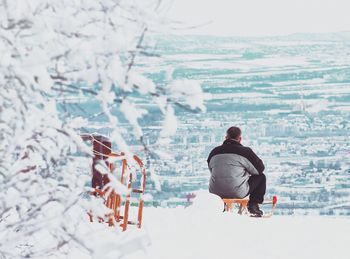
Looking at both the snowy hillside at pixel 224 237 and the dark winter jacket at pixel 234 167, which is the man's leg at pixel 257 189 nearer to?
the dark winter jacket at pixel 234 167

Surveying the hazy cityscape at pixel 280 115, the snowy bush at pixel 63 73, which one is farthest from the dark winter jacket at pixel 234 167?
the hazy cityscape at pixel 280 115

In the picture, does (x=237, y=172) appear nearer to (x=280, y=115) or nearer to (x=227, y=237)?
(x=227, y=237)

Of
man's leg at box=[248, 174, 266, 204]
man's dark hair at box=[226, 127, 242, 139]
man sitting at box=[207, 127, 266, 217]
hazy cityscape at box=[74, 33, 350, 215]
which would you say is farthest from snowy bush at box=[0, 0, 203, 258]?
hazy cityscape at box=[74, 33, 350, 215]

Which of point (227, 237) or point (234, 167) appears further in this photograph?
point (234, 167)

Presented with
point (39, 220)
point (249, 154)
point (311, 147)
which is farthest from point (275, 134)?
point (39, 220)

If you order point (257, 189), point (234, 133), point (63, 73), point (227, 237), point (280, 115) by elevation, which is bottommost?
point (280, 115)

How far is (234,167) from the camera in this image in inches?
450

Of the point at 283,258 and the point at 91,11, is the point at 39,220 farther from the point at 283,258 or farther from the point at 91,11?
the point at 283,258

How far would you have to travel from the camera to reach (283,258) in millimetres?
8812

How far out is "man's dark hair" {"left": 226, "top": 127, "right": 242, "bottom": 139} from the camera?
1117 centimetres

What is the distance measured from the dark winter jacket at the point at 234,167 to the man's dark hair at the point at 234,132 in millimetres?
58

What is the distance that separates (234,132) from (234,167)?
0.38 meters

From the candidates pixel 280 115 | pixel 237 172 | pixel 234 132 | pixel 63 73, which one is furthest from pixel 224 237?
pixel 280 115

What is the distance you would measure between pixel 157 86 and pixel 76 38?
0.31 m
